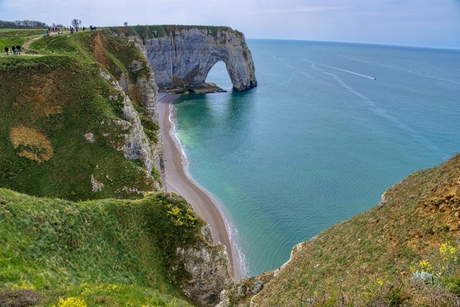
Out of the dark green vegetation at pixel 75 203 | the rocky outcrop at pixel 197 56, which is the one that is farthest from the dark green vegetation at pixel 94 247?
the rocky outcrop at pixel 197 56

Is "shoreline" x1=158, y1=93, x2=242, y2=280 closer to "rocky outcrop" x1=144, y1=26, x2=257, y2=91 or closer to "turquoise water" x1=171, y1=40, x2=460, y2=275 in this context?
"turquoise water" x1=171, y1=40, x2=460, y2=275

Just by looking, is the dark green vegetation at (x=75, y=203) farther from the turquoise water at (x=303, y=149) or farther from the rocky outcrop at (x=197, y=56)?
the rocky outcrop at (x=197, y=56)

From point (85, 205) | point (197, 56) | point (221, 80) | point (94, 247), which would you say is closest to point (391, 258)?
point (94, 247)

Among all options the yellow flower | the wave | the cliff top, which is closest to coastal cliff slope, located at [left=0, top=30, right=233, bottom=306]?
the yellow flower

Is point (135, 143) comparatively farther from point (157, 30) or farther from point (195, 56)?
point (195, 56)

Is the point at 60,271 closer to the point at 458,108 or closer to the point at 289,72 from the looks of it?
the point at 458,108
